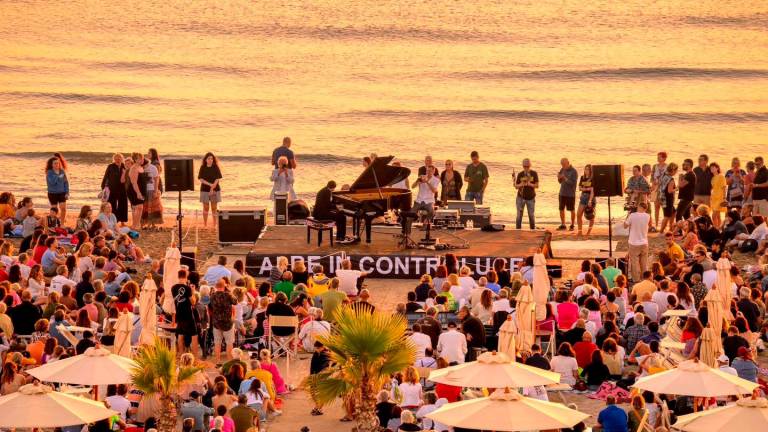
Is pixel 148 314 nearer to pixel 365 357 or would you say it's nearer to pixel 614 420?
pixel 365 357

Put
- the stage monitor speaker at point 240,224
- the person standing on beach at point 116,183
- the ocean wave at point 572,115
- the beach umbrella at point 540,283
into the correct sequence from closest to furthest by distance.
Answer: the beach umbrella at point 540,283 < the stage monitor speaker at point 240,224 < the person standing on beach at point 116,183 < the ocean wave at point 572,115

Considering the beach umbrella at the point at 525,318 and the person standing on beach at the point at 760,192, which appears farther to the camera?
the person standing on beach at the point at 760,192

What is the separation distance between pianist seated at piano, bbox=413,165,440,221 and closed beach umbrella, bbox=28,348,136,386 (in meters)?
11.4

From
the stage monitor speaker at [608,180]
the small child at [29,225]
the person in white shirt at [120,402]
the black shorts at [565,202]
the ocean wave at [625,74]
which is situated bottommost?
the person in white shirt at [120,402]

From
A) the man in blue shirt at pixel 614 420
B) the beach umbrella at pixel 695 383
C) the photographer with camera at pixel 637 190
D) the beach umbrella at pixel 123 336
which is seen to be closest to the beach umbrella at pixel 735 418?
the beach umbrella at pixel 695 383

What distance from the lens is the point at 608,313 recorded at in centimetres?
2402

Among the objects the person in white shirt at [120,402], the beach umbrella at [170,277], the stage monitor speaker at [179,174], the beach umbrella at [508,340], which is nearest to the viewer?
the person in white shirt at [120,402]

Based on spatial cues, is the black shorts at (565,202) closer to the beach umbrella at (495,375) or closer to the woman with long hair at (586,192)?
the woman with long hair at (586,192)

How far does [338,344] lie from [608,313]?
6493mm

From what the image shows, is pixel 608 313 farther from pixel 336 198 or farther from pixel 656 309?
pixel 336 198

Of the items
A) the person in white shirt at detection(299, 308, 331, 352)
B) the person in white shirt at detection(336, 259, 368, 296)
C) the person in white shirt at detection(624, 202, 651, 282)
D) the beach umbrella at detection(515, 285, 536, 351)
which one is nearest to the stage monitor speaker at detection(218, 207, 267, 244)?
the person in white shirt at detection(336, 259, 368, 296)

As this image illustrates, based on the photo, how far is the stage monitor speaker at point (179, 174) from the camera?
3017 cm

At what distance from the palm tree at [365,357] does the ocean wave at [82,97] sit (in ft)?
191

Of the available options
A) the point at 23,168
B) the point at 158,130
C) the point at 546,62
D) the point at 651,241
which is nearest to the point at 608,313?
the point at 651,241
